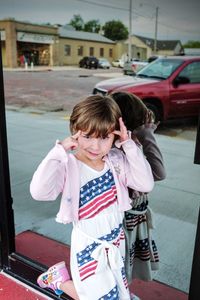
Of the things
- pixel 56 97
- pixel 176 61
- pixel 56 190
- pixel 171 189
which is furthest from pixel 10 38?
pixel 56 190

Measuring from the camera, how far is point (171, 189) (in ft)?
11.9

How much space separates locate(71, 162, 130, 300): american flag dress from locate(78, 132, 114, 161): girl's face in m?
0.06

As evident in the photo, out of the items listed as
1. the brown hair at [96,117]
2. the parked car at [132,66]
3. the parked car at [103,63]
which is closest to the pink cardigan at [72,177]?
the brown hair at [96,117]

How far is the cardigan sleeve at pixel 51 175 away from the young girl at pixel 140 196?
1.18 feet

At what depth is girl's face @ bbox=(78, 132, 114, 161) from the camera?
137 cm

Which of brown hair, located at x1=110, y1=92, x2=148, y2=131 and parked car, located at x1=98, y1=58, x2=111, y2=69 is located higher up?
parked car, located at x1=98, y1=58, x2=111, y2=69

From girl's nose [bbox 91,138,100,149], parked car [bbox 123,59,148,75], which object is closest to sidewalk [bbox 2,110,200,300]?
girl's nose [bbox 91,138,100,149]

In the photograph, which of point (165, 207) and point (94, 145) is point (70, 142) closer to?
point (94, 145)

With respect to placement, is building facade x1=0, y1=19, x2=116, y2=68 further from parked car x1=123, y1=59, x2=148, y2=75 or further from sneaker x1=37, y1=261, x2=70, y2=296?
sneaker x1=37, y1=261, x2=70, y2=296

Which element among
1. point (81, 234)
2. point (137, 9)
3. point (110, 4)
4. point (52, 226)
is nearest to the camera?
point (81, 234)

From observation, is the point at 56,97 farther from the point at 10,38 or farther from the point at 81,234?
the point at 10,38

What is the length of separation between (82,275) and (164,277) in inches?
35.6

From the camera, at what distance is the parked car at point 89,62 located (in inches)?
782

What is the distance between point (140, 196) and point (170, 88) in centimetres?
525
